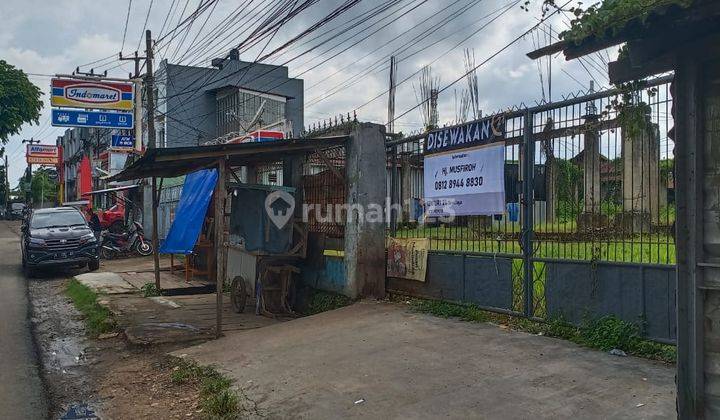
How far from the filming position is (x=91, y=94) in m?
20.1

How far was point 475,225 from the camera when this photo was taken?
7.21 m

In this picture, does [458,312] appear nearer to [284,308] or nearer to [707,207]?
[284,308]

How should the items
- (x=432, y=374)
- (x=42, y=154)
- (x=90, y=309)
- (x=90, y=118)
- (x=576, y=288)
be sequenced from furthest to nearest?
(x=42, y=154), (x=90, y=118), (x=90, y=309), (x=576, y=288), (x=432, y=374)

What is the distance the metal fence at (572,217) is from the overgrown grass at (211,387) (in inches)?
130

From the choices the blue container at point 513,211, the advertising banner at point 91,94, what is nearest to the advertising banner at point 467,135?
the blue container at point 513,211

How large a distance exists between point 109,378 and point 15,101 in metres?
11.6

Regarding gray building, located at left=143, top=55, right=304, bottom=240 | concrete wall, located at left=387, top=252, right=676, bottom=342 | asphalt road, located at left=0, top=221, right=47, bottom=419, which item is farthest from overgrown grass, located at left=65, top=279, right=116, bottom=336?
gray building, located at left=143, top=55, right=304, bottom=240

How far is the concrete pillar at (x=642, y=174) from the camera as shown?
205 inches

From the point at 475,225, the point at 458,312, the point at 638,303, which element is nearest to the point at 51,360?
the point at 458,312

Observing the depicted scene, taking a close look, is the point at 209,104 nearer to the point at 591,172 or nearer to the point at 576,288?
the point at 591,172

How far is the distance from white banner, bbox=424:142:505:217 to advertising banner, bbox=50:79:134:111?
15.9 meters

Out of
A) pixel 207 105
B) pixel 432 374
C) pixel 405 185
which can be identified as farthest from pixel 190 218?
pixel 207 105

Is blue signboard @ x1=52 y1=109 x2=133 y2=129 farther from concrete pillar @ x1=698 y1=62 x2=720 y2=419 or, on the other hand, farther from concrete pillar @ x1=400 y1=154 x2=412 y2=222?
concrete pillar @ x1=698 y1=62 x2=720 y2=419

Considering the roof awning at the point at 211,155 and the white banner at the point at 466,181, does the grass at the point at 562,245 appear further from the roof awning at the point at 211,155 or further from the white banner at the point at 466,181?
the roof awning at the point at 211,155
